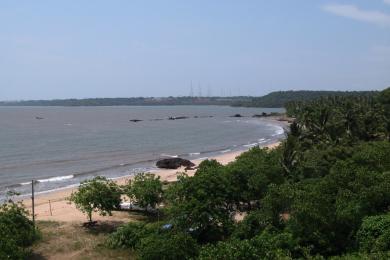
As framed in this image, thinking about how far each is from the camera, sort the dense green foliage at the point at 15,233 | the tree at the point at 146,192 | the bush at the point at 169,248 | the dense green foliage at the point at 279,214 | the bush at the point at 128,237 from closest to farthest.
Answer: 1. the dense green foliage at the point at 279,214
2. the dense green foliage at the point at 15,233
3. the bush at the point at 169,248
4. the bush at the point at 128,237
5. the tree at the point at 146,192

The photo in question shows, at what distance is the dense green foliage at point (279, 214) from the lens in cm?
1853

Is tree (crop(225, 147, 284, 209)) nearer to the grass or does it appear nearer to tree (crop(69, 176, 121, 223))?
tree (crop(69, 176, 121, 223))

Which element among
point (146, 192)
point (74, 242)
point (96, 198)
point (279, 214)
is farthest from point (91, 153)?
point (279, 214)

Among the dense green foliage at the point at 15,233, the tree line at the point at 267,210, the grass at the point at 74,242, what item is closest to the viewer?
the tree line at the point at 267,210

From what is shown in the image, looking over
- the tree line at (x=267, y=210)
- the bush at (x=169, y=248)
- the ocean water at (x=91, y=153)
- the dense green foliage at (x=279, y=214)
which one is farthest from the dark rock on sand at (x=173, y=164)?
the bush at (x=169, y=248)

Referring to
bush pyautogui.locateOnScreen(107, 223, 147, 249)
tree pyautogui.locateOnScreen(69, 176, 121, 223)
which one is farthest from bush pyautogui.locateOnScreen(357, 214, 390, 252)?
tree pyautogui.locateOnScreen(69, 176, 121, 223)

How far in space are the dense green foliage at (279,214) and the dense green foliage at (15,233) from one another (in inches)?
179

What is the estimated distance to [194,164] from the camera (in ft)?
200

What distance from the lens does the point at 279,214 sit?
23.9 meters

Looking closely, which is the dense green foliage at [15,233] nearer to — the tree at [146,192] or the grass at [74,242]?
the grass at [74,242]

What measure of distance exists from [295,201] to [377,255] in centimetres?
714

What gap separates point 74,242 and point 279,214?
35.4 ft

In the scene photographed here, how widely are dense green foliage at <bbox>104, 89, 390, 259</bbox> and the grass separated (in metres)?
1.20

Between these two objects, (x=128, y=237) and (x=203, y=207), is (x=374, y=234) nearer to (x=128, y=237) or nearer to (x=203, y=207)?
(x=203, y=207)
